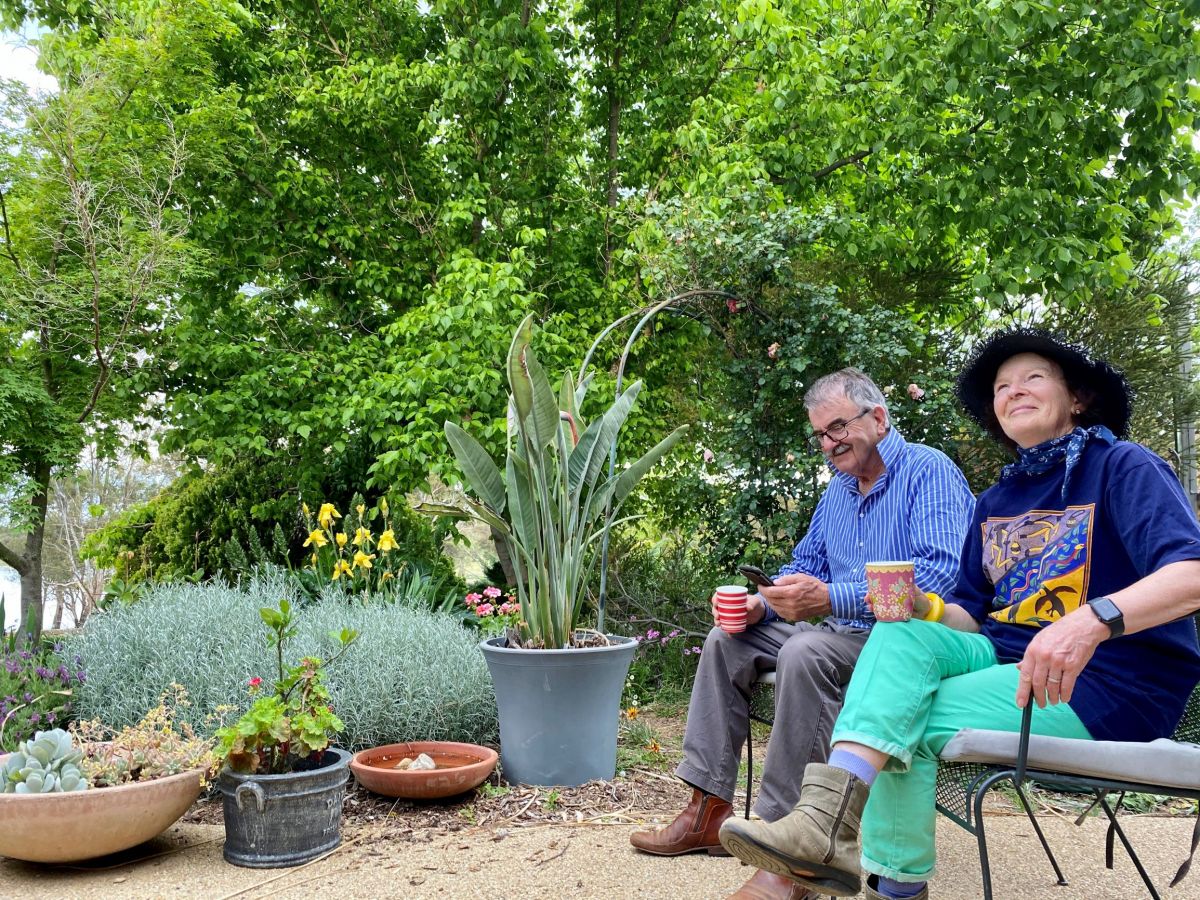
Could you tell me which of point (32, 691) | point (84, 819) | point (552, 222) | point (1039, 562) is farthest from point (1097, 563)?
point (552, 222)

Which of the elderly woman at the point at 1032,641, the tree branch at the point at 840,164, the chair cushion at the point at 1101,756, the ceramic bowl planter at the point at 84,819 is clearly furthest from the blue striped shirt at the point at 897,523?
the tree branch at the point at 840,164

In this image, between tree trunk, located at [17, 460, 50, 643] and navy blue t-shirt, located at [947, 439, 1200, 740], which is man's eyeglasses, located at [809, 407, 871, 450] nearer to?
navy blue t-shirt, located at [947, 439, 1200, 740]

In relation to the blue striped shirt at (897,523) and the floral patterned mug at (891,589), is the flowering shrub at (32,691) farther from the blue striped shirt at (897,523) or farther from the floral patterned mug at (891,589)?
the floral patterned mug at (891,589)

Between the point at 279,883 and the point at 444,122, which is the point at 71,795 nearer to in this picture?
the point at 279,883

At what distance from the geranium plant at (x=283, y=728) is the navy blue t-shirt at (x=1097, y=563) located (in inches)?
66.6

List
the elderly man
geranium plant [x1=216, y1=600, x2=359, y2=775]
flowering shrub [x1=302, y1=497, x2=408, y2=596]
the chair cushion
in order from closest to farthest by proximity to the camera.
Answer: the chair cushion
the elderly man
geranium plant [x1=216, y1=600, x2=359, y2=775]
flowering shrub [x1=302, y1=497, x2=408, y2=596]

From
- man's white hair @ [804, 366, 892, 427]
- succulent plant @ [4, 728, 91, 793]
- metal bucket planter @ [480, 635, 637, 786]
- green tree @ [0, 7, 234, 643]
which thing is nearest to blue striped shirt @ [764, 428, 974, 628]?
man's white hair @ [804, 366, 892, 427]

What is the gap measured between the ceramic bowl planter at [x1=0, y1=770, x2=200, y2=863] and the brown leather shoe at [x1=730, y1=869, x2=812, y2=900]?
149 centimetres

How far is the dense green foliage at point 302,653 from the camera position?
10.4ft

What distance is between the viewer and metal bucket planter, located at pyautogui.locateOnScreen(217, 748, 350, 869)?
7.84ft

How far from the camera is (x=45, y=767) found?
2312mm

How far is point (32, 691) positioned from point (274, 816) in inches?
48.9

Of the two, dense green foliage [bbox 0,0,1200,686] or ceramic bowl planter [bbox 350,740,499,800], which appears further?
dense green foliage [bbox 0,0,1200,686]

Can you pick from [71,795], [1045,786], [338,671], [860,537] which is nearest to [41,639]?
[338,671]
